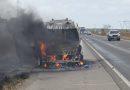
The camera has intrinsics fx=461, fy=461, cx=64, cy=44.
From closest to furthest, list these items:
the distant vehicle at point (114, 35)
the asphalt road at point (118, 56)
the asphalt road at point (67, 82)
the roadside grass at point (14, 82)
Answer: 1. the asphalt road at point (67, 82)
2. the roadside grass at point (14, 82)
3. the asphalt road at point (118, 56)
4. the distant vehicle at point (114, 35)

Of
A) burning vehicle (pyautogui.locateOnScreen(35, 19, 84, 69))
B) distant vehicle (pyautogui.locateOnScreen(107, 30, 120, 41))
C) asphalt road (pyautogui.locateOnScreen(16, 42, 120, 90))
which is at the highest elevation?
burning vehicle (pyautogui.locateOnScreen(35, 19, 84, 69))

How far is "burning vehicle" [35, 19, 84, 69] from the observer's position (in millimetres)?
22656

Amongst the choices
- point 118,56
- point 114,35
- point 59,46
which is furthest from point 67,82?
point 114,35

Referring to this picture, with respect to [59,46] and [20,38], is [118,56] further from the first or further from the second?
[20,38]

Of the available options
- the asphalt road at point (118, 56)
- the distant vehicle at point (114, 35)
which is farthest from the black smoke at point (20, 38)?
the distant vehicle at point (114, 35)

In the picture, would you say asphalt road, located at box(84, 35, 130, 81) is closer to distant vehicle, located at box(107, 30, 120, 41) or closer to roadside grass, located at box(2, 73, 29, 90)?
roadside grass, located at box(2, 73, 29, 90)

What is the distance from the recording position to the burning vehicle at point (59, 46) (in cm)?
2266

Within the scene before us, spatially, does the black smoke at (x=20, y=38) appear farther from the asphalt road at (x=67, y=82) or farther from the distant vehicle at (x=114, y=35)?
the distant vehicle at (x=114, y=35)

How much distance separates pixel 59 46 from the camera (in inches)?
910

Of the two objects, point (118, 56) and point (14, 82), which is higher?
point (14, 82)

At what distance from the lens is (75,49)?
23000 mm

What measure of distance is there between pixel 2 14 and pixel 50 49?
17.7 ft

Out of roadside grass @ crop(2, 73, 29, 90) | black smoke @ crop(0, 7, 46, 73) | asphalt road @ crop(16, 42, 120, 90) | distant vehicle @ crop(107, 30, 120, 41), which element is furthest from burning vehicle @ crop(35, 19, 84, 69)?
distant vehicle @ crop(107, 30, 120, 41)

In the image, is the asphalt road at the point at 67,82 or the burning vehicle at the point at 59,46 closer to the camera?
the asphalt road at the point at 67,82
